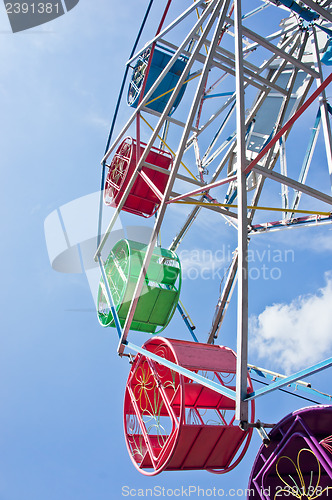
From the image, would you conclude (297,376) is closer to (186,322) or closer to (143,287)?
(143,287)

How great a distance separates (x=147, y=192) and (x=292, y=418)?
440 inches

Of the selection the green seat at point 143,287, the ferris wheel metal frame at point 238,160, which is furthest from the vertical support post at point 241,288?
the green seat at point 143,287

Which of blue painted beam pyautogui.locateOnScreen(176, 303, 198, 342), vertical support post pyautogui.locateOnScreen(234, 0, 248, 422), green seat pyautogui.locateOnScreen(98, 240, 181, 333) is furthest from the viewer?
blue painted beam pyautogui.locateOnScreen(176, 303, 198, 342)

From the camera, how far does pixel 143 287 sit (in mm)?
15578

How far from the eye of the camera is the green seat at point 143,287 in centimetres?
1540

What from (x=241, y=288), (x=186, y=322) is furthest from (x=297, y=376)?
(x=186, y=322)

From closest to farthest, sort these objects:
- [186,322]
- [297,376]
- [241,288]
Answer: [297,376] < [241,288] < [186,322]

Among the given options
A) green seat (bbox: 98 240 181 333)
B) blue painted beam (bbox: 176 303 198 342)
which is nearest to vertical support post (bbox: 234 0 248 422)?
green seat (bbox: 98 240 181 333)

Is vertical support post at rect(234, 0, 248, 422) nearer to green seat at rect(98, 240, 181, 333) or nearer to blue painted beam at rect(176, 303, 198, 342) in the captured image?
green seat at rect(98, 240, 181, 333)

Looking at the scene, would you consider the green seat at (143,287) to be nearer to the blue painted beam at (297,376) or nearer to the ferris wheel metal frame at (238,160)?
A: the ferris wheel metal frame at (238,160)

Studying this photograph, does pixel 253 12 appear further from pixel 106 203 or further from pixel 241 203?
pixel 241 203

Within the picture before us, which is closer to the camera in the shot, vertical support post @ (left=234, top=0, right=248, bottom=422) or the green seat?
vertical support post @ (left=234, top=0, right=248, bottom=422)

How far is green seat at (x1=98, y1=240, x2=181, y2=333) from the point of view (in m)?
15.4

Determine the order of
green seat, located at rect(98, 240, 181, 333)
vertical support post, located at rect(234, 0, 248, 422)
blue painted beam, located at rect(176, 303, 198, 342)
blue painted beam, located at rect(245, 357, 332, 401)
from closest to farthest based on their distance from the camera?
1. blue painted beam, located at rect(245, 357, 332, 401)
2. vertical support post, located at rect(234, 0, 248, 422)
3. green seat, located at rect(98, 240, 181, 333)
4. blue painted beam, located at rect(176, 303, 198, 342)
